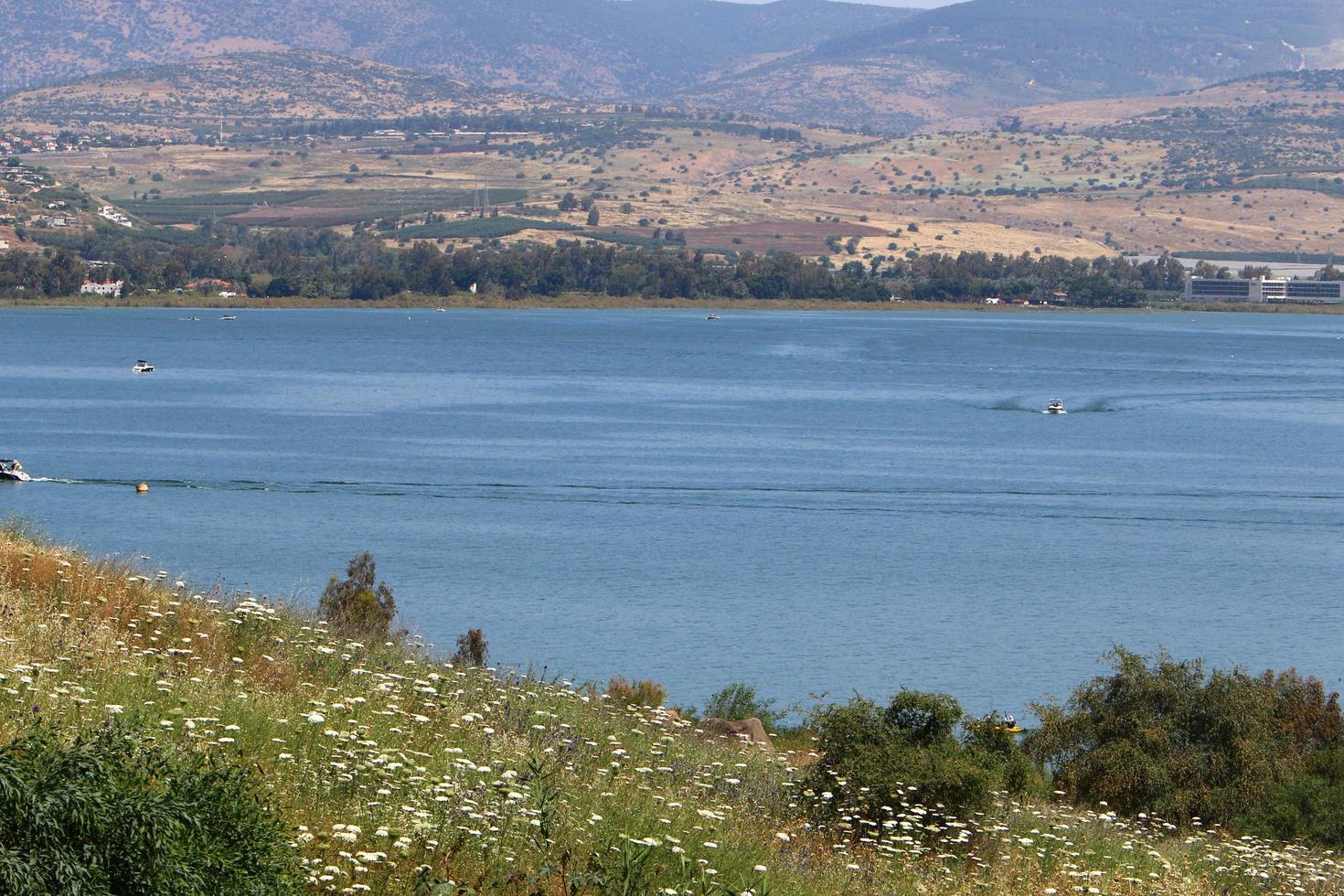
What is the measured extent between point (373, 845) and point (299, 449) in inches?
2412

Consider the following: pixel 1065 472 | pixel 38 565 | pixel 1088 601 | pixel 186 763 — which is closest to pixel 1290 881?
pixel 186 763

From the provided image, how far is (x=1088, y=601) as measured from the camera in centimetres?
4394

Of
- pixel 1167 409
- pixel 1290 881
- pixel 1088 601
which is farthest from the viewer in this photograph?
pixel 1167 409

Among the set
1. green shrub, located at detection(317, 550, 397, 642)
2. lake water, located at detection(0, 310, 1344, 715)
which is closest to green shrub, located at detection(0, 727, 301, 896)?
lake water, located at detection(0, 310, 1344, 715)

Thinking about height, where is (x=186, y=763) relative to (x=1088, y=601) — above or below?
above

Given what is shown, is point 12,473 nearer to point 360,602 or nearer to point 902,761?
point 360,602

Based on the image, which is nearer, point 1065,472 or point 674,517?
point 674,517

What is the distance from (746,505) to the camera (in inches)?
2238

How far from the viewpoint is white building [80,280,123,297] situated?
19138 centimetres

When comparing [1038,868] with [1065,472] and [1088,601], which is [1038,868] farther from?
[1065,472]

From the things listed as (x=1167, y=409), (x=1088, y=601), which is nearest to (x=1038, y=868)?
(x=1088, y=601)

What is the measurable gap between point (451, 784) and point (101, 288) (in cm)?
19360

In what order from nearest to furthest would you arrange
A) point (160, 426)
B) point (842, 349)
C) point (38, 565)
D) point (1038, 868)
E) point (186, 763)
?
point (186, 763)
point (1038, 868)
point (38, 565)
point (160, 426)
point (842, 349)

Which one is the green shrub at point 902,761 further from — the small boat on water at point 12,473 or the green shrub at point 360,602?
the small boat on water at point 12,473
